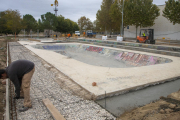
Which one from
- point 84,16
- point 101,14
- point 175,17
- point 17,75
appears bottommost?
point 17,75

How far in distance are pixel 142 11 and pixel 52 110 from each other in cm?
2936

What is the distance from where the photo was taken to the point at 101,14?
143 ft

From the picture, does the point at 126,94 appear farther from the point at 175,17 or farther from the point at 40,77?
the point at 175,17

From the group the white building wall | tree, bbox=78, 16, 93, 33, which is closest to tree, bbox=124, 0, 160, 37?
the white building wall

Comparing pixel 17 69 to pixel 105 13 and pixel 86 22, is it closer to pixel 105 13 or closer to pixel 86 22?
pixel 105 13

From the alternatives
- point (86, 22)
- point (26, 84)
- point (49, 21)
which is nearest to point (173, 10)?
point (26, 84)

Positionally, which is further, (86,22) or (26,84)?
(86,22)

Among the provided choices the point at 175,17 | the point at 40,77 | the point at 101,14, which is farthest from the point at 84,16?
the point at 40,77

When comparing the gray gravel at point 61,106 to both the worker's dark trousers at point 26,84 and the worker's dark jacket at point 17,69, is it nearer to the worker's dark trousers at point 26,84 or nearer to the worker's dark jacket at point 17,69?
the worker's dark trousers at point 26,84

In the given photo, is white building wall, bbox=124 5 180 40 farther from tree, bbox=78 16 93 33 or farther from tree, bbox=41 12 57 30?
tree, bbox=78 16 93 33

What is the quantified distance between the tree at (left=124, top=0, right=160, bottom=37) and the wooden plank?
2817 centimetres

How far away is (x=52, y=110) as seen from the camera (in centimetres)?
390

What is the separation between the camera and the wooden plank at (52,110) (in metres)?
3.59

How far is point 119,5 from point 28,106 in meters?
37.6
